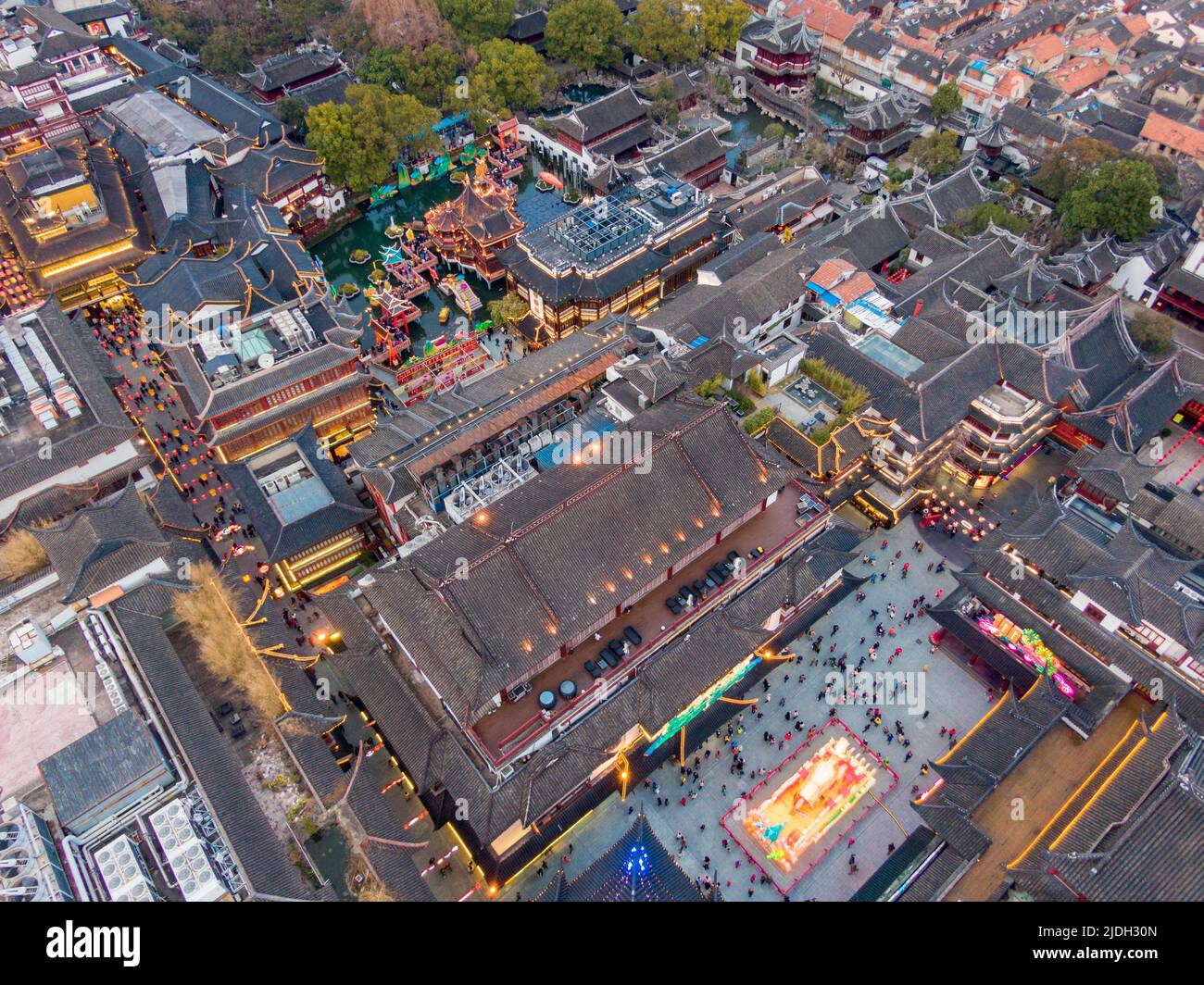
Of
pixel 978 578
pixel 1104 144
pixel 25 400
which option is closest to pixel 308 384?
pixel 25 400

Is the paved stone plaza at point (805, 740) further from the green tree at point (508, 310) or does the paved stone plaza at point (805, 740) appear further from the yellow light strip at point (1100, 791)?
the green tree at point (508, 310)

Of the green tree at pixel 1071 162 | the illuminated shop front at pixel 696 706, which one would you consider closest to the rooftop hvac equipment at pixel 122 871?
the illuminated shop front at pixel 696 706

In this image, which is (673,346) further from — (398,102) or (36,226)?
(36,226)

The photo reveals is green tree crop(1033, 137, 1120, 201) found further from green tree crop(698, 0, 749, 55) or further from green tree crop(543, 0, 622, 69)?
green tree crop(543, 0, 622, 69)

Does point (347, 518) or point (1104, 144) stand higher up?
point (1104, 144)

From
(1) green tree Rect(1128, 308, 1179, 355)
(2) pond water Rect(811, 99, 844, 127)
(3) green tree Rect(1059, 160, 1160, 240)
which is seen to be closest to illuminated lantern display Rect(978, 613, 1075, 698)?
(1) green tree Rect(1128, 308, 1179, 355)

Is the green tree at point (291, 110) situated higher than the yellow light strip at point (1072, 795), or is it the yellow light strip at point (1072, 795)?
the green tree at point (291, 110)
